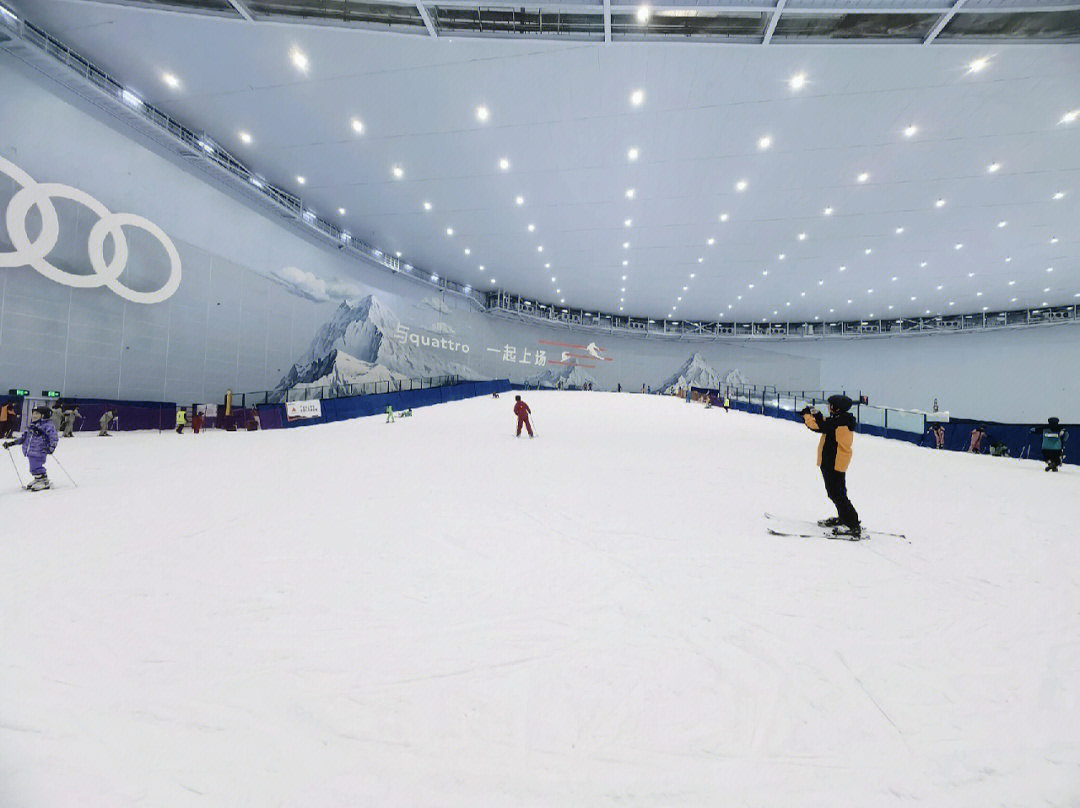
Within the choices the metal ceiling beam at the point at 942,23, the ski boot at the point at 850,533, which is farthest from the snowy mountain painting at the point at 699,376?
the ski boot at the point at 850,533

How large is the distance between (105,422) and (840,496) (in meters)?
17.2

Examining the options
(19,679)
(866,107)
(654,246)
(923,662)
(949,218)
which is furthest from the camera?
(654,246)

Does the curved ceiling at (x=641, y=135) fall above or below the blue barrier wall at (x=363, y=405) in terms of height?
above

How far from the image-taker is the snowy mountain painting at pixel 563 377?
37688 mm

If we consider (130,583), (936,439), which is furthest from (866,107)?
(130,583)

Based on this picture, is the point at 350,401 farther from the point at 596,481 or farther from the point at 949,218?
the point at 949,218

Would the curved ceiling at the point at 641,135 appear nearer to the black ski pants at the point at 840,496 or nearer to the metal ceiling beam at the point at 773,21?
the metal ceiling beam at the point at 773,21

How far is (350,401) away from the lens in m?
16.8

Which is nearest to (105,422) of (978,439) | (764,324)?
(978,439)

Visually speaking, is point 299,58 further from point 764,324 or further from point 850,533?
point 764,324

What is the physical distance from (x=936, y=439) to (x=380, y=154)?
21364mm

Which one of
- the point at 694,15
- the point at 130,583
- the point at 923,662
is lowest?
the point at 130,583

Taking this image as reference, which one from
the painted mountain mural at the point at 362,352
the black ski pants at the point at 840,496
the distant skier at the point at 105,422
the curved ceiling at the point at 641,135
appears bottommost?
the distant skier at the point at 105,422

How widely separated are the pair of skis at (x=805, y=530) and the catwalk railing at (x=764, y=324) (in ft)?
96.2
